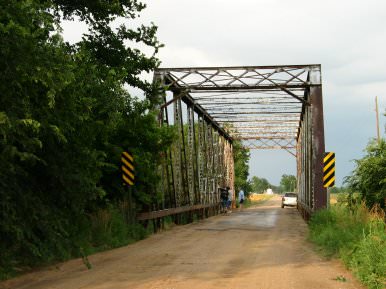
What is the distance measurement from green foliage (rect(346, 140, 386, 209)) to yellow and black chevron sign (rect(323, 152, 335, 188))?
2.40 ft

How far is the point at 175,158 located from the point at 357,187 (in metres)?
9.10

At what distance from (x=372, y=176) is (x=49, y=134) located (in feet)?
36.9

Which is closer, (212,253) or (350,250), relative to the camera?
(350,250)

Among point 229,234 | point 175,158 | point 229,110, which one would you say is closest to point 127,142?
point 229,234

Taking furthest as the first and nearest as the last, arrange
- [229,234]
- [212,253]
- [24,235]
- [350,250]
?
[229,234]
[212,253]
[350,250]
[24,235]

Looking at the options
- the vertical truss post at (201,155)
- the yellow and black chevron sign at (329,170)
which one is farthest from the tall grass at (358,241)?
the vertical truss post at (201,155)

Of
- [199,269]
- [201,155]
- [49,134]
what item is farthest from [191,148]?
[49,134]

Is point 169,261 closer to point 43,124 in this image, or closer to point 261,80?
point 43,124

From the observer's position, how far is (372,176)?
16203 mm

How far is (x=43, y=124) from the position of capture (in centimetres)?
759

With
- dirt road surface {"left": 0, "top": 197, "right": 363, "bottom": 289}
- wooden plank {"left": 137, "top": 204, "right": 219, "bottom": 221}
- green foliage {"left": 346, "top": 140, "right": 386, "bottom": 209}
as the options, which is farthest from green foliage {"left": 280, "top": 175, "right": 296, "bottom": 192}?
dirt road surface {"left": 0, "top": 197, "right": 363, "bottom": 289}

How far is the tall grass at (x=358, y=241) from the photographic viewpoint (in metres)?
7.48

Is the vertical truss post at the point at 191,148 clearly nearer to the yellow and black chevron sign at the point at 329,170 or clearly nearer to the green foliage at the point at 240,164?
the yellow and black chevron sign at the point at 329,170

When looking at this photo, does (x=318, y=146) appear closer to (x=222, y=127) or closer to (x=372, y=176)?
(x=372, y=176)
